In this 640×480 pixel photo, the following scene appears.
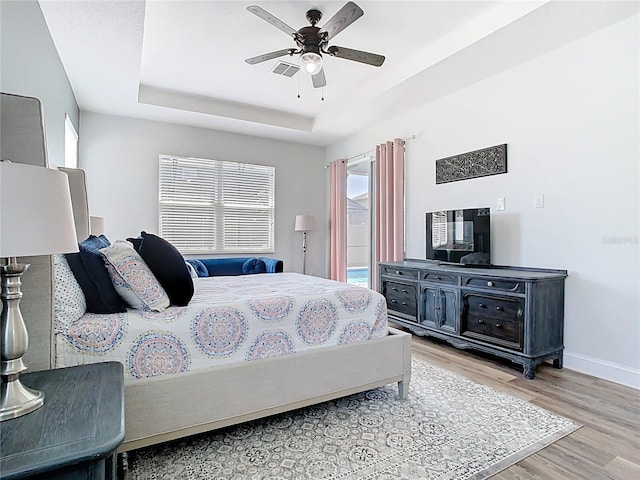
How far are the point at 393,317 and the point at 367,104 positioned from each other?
256 cm

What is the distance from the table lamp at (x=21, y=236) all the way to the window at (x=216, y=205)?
4.19 m

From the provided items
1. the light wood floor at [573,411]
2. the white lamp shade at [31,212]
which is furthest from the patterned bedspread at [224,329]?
the light wood floor at [573,411]

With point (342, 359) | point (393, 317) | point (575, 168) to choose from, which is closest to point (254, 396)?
point (342, 359)

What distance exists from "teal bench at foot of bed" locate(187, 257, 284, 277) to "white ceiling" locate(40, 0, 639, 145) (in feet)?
6.38

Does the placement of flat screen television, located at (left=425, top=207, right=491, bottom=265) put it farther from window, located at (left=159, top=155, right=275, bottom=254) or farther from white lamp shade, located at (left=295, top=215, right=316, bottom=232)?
window, located at (left=159, top=155, right=275, bottom=254)

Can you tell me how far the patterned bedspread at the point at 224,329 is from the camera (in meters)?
1.63

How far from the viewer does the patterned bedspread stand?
1632mm

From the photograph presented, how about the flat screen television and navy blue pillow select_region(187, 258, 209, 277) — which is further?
navy blue pillow select_region(187, 258, 209, 277)

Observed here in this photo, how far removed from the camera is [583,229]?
117 inches

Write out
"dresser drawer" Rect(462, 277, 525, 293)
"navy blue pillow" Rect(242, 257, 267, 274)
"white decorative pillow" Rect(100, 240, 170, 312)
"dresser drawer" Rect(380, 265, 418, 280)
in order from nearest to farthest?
"white decorative pillow" Rect(100, 240, 170, 312) → "dresser drawer" Rect(462, 277, 525, 293) → "dresser drawer" Rect(380, 265, 418, 280) → "navy blue pillow" Rect(242, 257, 267, 274)

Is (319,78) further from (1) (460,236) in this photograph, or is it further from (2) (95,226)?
(2) (95,226)

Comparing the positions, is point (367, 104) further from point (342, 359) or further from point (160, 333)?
point (160, 333)

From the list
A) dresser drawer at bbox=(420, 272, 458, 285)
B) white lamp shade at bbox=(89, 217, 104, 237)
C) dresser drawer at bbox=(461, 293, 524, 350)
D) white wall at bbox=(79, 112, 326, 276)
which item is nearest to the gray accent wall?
white lamp shade at bbox=(89, 217, 104, 237)

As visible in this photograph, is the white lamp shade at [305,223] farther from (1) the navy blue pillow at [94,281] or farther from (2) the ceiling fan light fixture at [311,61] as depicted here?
(1) the navy blue pillow at [94,281]
